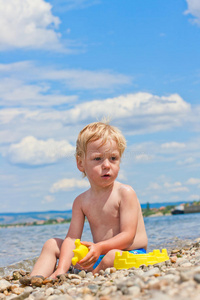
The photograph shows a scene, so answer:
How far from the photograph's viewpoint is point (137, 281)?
2508 mm

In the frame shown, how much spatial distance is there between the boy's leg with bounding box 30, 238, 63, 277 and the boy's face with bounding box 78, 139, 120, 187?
2.91ft

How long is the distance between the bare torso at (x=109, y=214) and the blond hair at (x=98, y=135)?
1.63 ft

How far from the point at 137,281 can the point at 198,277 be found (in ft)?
1.54

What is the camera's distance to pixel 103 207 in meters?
4.54

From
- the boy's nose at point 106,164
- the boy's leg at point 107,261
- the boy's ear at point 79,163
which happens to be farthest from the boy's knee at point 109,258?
the boy's ear at point 79,163

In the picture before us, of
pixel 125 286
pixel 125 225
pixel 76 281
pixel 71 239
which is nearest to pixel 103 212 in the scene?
pixel 125 225

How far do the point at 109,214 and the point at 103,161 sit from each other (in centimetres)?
63

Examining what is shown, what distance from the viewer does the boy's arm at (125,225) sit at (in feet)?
13.7

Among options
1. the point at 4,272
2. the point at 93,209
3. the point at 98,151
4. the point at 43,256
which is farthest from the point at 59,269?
the point at 4,272

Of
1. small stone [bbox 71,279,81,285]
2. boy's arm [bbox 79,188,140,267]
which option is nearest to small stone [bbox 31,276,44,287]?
small stone [bbox 71,279,81,285]

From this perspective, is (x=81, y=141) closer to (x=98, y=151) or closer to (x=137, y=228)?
(x=98, y=151)

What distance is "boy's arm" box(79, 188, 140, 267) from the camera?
13.7 feet

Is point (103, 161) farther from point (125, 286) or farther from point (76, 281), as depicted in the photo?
point (125, 286)

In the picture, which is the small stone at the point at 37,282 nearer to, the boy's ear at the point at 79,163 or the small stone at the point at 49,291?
the small stone at the point at 49,291
